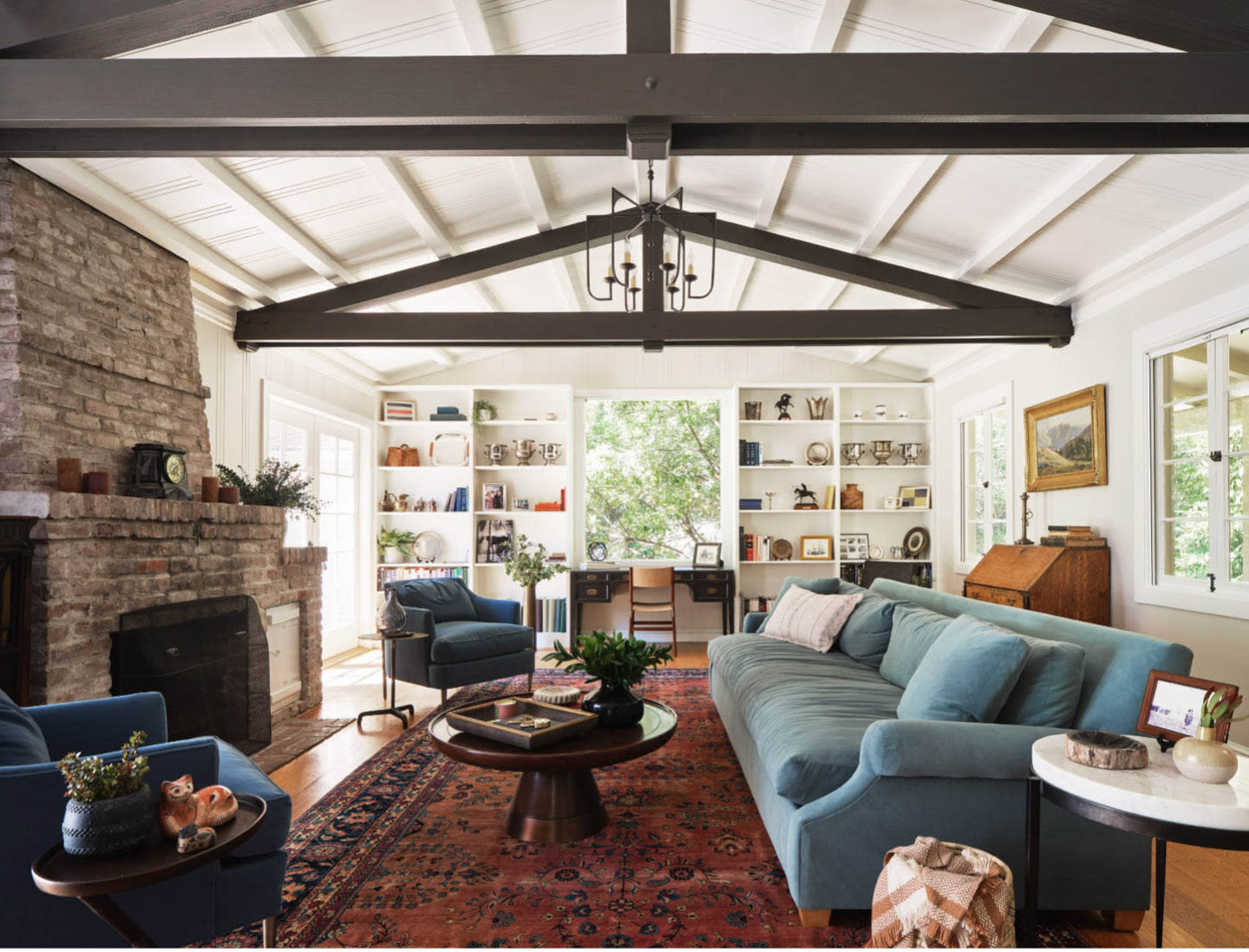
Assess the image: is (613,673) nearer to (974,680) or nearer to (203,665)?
(974,680)

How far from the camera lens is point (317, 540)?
6535 mm

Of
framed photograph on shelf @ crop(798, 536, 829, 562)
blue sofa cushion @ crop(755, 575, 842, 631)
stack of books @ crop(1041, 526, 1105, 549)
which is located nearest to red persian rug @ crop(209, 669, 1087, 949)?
blue sofa cushion @ crop(755, 575, 842, 631)

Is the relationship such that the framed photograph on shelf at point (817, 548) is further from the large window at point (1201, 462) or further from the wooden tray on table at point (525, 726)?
the wooden tray on table at point (525, 726)

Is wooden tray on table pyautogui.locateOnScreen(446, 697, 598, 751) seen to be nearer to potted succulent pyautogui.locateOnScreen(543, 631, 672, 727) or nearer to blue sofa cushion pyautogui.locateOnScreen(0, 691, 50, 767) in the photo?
potted succulent pyautogui.locateOnScreen(543, 631, 672, 727)

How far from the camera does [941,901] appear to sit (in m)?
1.90

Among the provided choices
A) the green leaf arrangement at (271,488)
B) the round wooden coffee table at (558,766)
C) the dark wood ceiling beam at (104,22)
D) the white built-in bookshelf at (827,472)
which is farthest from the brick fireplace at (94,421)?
the white built-in bookshelf at (827,472)

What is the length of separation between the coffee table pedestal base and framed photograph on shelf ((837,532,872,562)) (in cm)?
501

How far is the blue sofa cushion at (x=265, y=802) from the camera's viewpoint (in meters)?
2.11

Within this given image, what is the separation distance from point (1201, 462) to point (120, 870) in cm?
461

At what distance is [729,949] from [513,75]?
106 inches

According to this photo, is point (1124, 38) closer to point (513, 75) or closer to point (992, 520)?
point (513, 75)

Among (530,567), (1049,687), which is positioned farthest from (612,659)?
(530,567)

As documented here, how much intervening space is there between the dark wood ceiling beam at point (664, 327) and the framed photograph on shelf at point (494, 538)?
2764 mm

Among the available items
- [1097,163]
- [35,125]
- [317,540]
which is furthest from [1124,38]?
[317,540]
